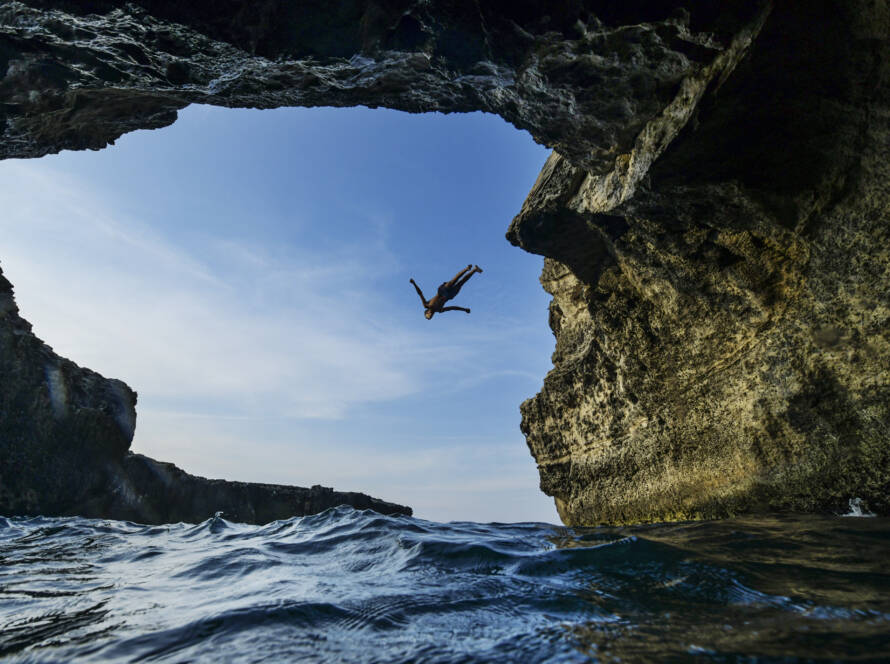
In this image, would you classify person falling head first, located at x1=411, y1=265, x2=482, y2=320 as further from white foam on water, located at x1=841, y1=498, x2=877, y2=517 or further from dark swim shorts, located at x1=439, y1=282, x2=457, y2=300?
white foam on water, located at x1=841, y1=498, x2=877, y2=517

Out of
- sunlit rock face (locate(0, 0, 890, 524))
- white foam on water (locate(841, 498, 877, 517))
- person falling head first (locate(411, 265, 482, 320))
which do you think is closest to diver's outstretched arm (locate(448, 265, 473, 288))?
person falling head first (locate(411, 265, 482, 320))

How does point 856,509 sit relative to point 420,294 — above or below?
below

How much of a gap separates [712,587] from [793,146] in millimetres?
4628

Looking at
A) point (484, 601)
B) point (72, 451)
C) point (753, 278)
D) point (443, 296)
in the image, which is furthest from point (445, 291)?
point (72, 451)

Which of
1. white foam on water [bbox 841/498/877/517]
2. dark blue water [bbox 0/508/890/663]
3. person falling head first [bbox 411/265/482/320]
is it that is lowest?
dark blue water [bbox 0/508/890/663]

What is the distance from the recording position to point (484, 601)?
2842 mm

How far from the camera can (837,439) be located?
5.24m

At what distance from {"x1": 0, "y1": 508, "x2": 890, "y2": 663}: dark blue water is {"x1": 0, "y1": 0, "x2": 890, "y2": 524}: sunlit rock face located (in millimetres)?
1516

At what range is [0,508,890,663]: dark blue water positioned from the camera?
207cm

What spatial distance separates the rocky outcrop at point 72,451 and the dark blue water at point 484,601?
10130 mm

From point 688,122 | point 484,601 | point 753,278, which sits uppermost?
point 688,122

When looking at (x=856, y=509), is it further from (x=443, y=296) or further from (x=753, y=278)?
(x=443, y=296)

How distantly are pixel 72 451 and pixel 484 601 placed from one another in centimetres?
1603

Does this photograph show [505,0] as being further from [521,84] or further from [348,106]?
[348,106]
